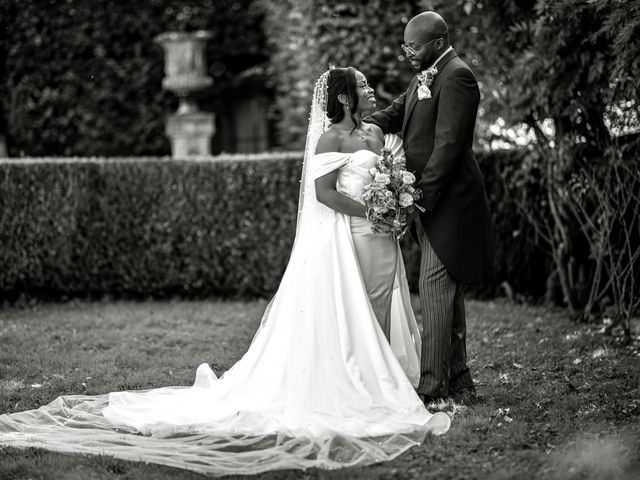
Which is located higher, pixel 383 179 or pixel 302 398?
pixel 383 179

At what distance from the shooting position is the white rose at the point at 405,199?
15.9ft

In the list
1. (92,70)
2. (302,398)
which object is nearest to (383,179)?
(302,398)

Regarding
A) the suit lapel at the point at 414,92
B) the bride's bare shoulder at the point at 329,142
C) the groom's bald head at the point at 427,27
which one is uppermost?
the groom's bald head at the point at 427,27

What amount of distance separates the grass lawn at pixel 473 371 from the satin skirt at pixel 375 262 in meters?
0.82

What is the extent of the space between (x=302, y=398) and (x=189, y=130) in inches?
423

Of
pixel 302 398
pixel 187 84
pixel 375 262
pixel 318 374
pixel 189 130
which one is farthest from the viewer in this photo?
pixel 189 130

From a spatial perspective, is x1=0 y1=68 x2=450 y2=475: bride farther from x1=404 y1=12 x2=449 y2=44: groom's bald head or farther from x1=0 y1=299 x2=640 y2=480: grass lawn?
x1=404 y1=12 x2=449 y2=44: groom's bald head

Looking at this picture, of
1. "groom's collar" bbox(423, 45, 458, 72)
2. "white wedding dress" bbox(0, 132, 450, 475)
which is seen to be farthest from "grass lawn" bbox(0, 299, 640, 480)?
"groom's collar" bbox(423, 45, 458, 72)

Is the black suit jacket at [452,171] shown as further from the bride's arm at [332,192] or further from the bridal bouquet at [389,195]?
the bride's arm at [332,192]

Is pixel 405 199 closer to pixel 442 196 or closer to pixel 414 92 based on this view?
pixel 442 196

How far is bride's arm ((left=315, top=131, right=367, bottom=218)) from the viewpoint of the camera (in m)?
5.07

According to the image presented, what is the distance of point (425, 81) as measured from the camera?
5043 mm

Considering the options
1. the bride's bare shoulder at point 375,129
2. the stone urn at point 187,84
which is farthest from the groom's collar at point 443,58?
the stone urn at point 187,84

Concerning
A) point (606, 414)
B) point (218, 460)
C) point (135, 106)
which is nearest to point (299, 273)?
point (218, 460)
